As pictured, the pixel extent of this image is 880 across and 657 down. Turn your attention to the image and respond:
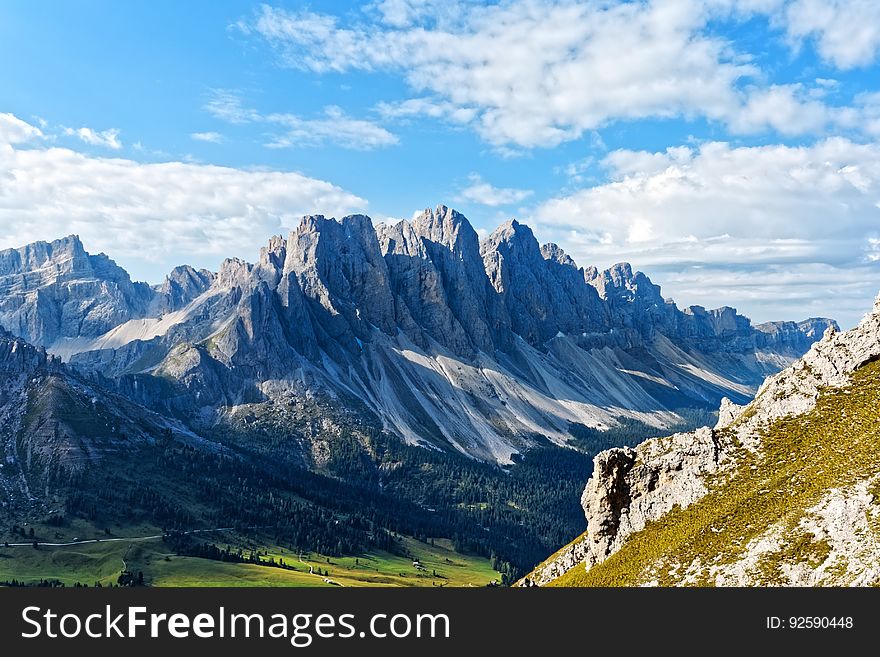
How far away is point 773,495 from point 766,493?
88 cm

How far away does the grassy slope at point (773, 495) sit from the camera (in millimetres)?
57844

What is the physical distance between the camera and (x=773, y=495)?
62000mm

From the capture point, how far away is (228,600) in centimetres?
4478

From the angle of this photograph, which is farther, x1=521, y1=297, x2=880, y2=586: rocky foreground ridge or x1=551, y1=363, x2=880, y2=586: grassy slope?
x1=551, y1=363, x2=880, y2=586: grassy slope

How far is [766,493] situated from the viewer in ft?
206

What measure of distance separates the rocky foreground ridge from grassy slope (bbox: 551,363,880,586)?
0.42ft

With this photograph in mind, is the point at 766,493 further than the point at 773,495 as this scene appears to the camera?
Yes

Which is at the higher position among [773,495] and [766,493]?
[766,493]

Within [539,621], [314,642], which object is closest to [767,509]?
[539,621]

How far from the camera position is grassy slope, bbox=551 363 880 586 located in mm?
57844

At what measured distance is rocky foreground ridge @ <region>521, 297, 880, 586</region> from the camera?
5350cm

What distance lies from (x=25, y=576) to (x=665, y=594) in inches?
8442

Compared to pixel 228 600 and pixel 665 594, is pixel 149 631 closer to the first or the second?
pixel 228 600

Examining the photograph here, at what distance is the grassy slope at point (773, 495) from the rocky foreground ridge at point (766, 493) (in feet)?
0.42
